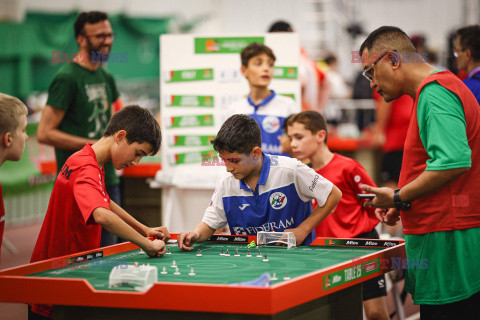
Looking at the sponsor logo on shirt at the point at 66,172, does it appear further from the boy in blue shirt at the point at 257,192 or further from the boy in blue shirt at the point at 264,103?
the boy in blue shirt at the point at 264,103

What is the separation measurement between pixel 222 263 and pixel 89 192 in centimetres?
70

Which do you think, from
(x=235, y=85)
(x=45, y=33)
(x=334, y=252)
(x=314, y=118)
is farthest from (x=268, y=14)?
(x=334, y=252)

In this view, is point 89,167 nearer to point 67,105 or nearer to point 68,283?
point 68,283

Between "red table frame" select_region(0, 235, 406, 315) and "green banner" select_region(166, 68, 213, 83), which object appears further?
"green banner" select_region(166, 68, 213, 83)

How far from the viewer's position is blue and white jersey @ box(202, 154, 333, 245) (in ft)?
11.8

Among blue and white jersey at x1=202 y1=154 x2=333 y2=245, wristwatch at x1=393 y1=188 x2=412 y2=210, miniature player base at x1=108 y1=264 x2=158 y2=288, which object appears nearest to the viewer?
miniature player base at x1=108 y1=264 x2=158 y2=288

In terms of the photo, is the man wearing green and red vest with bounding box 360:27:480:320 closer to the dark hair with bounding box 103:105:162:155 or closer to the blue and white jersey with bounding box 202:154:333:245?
the blue and white jersey with bounding box 202:154:333:245

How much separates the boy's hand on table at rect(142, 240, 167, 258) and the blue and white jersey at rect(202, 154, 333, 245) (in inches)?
20.5

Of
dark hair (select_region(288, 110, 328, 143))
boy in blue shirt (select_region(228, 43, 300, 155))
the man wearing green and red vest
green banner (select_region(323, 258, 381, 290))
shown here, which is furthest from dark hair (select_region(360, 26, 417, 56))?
boy in blue shirt (select_region(228, 43, 300, 155))

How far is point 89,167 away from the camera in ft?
10.5

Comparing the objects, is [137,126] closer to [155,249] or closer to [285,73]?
[155,249]

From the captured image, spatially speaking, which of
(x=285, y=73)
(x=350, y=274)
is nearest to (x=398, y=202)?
(x=350, y=274)

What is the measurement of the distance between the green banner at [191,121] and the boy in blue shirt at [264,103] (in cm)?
115

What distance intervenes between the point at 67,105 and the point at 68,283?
2.30 metres
